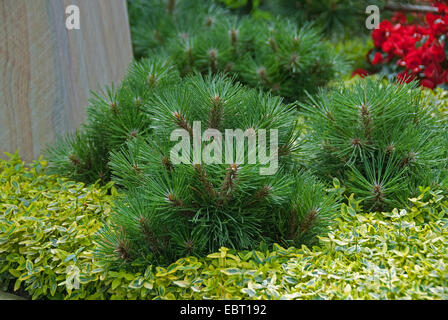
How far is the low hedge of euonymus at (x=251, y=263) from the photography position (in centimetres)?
113

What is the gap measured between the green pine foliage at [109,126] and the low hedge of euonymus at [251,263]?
0.57ft

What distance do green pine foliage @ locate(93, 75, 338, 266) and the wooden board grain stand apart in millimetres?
744

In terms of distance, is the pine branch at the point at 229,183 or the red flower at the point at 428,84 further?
the red flower at the point at 428,84

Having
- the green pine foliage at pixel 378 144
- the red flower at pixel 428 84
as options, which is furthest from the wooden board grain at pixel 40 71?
the red flower at pixel 428 84

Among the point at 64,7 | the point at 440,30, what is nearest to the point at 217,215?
the point at 64,7

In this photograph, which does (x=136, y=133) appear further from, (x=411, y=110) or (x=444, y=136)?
(x=444, y=136)

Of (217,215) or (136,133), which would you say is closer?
(217,215)

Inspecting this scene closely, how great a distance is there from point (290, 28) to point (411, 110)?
3.30 feet

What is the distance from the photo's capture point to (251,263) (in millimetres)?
1207

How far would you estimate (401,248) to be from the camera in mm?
1251

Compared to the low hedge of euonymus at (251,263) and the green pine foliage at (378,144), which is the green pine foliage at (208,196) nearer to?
the low hedge of euonymus at (251,263)

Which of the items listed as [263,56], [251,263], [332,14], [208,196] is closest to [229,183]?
[208,196]

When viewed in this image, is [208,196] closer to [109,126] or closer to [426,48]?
[109,126]

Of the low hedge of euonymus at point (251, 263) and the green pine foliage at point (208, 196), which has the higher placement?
the green pine foliage at point (208, 196)
